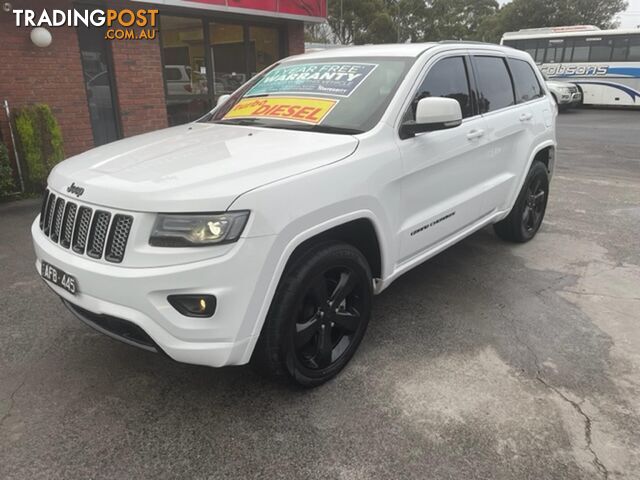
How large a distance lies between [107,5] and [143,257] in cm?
731

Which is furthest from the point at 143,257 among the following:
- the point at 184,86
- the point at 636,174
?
the point at 636,174

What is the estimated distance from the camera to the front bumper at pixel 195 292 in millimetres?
2152

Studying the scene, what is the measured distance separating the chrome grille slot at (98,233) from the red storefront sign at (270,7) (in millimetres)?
6717

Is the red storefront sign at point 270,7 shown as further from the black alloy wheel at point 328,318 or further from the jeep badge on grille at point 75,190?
the black alloy wheel at point 328,318

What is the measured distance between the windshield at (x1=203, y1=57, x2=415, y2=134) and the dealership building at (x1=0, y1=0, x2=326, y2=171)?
202 inches

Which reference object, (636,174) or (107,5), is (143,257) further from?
(636,174)

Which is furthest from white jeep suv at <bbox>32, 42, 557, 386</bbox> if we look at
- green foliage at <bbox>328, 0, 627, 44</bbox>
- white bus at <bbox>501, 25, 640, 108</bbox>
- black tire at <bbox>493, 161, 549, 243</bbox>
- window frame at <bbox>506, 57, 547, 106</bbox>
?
green foliage at <bbox>328, 0, 627, 44</bbox>

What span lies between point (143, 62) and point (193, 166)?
7.04 metres

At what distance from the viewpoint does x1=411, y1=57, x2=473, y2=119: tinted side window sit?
3376 mm

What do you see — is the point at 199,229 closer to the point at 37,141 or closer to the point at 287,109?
the point at 287,109

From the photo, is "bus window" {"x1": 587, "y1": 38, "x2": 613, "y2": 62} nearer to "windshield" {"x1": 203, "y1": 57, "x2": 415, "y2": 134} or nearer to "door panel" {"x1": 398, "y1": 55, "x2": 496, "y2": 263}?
"door panel" {"x1": 398, "y1": 55, "x2": 496, "y2": 263}

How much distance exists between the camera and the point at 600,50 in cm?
2009

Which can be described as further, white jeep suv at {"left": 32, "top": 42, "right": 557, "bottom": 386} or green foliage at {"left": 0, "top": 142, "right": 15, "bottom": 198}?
green foliage at {"left": 0, "top": 142, "right": 15, "bottom": 198}

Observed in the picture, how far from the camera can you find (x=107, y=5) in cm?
792
